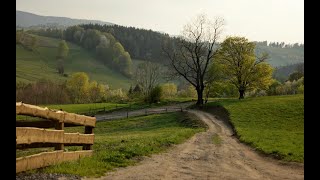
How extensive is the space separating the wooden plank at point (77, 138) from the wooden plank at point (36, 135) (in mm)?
433

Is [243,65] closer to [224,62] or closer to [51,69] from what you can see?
[224,62]

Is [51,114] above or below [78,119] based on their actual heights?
above

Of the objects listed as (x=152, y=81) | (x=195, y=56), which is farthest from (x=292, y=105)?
(x=152, y=81)

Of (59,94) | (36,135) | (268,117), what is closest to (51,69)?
(59,94)

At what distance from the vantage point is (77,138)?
11984 mm

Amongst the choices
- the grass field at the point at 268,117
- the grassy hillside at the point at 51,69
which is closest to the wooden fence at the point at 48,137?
the grass field at the point at 268,117

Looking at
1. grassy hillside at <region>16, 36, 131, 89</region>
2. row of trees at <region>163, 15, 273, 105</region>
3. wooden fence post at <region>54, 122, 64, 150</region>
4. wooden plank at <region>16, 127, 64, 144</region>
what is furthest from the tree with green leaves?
grassy hillside at <region>16, 36, 131, 89</region>

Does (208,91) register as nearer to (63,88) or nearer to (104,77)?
(63,88)

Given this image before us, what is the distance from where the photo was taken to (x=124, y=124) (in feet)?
169

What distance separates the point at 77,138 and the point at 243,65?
57.9 meters

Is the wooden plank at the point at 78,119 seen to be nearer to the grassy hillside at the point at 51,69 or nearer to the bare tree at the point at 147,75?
the bare tree at the point at 147,75

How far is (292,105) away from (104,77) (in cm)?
14736

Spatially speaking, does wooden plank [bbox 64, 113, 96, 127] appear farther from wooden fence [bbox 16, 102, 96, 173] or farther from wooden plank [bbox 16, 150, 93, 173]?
wooden plank [bbox 16, 150, 93, 173]

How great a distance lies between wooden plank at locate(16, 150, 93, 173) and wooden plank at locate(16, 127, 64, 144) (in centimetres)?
41
